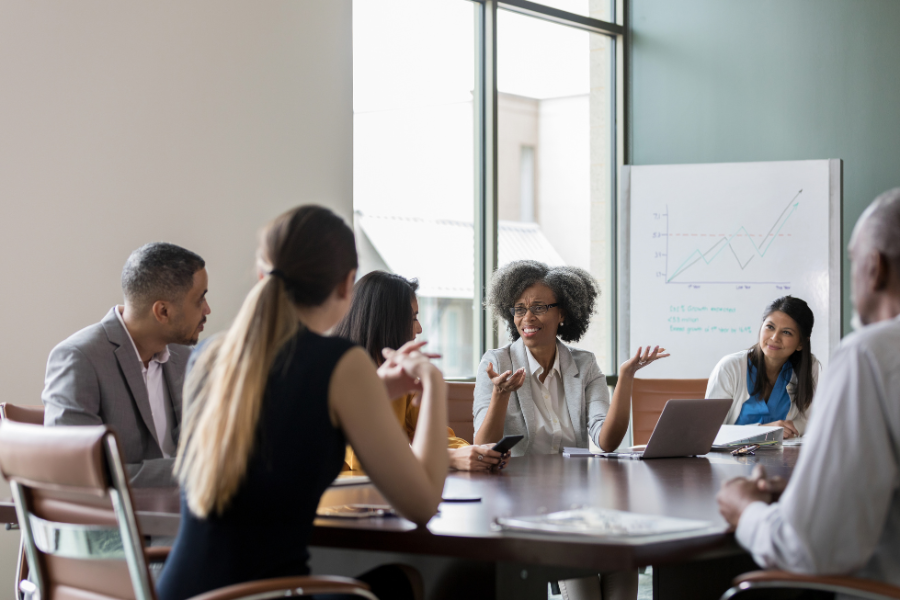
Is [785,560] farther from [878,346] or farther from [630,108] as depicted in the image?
[630,108]

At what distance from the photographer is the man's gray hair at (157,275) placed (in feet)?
8.08

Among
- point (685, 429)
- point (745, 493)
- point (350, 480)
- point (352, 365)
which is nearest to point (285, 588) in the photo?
point (352, 365)

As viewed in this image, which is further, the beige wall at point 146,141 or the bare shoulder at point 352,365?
the beige wall at point 146,141

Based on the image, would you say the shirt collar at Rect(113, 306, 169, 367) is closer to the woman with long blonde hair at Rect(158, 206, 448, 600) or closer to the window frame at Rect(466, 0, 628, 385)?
the woman with long blonde hair at Rect(158, 206, 448, 600)

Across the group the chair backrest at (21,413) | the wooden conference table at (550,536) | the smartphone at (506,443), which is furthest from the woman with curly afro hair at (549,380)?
the chair backrest at (21,413)

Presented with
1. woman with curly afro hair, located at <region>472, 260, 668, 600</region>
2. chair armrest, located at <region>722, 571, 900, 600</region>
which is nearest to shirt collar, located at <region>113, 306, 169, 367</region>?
woman with curly afro hair, located at <region>472, 260, 668, 600</region>

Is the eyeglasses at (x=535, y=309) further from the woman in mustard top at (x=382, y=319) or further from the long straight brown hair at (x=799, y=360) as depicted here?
the long straight brown hair at (x=799, y=360)

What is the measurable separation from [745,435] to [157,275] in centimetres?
207

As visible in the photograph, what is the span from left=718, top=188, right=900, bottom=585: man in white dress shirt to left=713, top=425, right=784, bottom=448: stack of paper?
5.91 feet

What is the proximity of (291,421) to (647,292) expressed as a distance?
428cm

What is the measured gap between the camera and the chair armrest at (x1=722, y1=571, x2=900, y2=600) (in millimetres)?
1322

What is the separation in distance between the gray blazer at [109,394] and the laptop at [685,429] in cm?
137

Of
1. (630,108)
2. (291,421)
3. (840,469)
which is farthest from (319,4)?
(840,469)

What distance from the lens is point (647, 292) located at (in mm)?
5492
